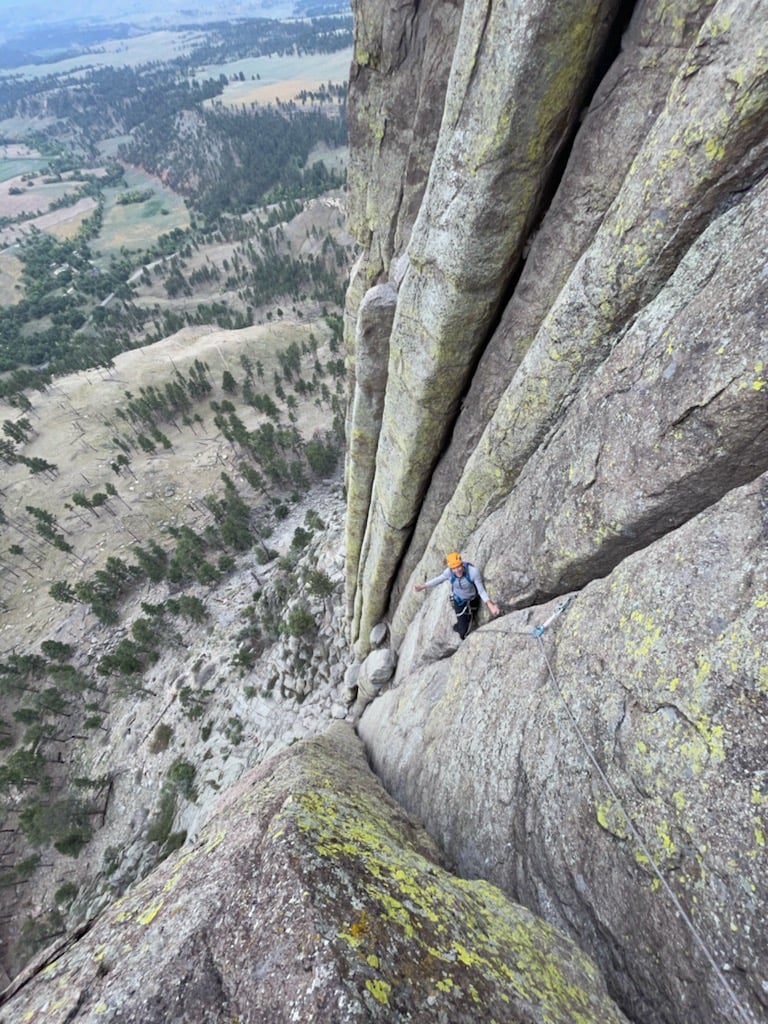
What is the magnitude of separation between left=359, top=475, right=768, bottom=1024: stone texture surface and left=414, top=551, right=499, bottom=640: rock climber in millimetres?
2465

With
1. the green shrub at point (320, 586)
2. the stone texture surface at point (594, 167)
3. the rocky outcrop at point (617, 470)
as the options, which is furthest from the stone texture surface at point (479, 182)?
the green shrub at point (320, 586)

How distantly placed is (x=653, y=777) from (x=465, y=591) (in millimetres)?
5993

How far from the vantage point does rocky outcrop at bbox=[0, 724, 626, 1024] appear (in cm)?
416

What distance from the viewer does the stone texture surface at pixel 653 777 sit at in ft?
14.4

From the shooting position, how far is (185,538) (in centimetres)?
6088

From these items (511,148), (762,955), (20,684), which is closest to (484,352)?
(511,148)

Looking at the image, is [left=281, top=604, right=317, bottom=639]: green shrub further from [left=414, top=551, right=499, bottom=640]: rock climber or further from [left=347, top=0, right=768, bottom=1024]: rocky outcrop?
[left=414, top=551, right=499, bottom=640]: rock climber

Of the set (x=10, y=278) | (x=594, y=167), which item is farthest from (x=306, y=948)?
(x=10, y=278)

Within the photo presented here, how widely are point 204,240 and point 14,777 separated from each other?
198 metres

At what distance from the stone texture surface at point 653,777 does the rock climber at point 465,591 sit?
2465 millimetres

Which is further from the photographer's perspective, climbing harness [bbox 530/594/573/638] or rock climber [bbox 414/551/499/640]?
rock climber [bbox 414/551/499/640]

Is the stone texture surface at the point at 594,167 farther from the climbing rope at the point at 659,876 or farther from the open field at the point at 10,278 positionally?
the open field at the point at 10,278

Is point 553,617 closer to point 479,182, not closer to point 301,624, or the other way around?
point 479,182

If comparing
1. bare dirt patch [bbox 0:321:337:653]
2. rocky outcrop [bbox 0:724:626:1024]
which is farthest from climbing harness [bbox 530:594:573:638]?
bare dirt patch [bbox 0:321:337:653]
